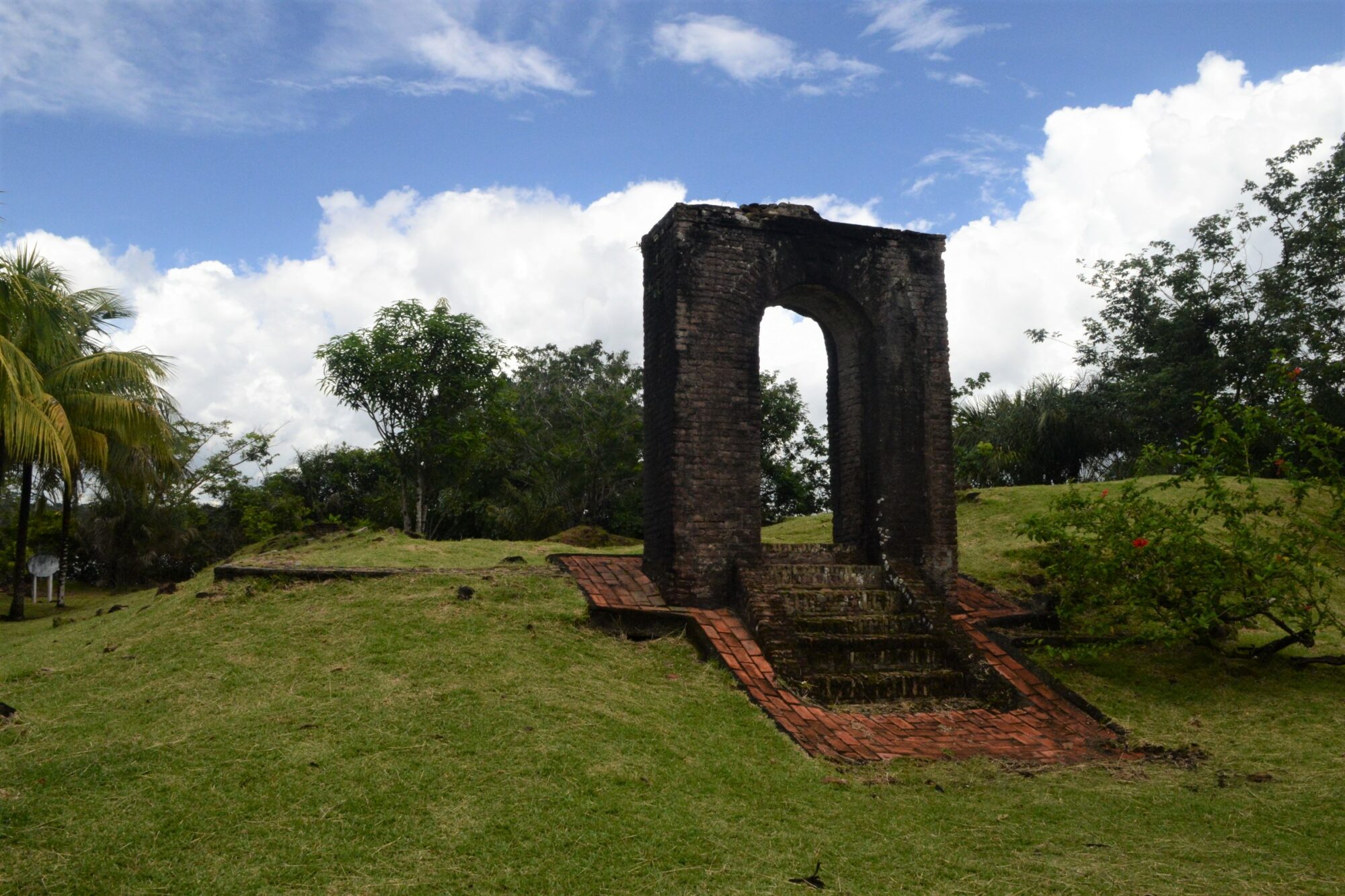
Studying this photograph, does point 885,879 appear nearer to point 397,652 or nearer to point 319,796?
point 319,796

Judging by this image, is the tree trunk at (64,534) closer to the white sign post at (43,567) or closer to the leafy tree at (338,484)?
the white sign post at (43,567)

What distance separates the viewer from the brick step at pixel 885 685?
704 cm

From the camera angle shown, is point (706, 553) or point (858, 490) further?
point (858, 490)

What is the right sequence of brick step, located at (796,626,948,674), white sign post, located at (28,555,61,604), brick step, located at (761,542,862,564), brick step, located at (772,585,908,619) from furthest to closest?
white sign post, located at (28,555,61,604), brick step, located at (761,542,862,564), brick step, located at (772,585,908,619), brick step, located at (796,626,948,674)

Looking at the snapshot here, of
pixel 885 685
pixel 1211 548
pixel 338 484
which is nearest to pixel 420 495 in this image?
pixel 338 484

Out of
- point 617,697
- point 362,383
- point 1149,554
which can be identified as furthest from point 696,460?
point 362,383

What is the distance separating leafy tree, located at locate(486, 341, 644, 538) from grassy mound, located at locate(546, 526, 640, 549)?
6.47 meters

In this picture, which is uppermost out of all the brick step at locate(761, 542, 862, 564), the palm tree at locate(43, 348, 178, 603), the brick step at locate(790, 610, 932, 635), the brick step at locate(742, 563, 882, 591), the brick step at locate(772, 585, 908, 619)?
the palm tree at locate(43, 348, 178, 603)

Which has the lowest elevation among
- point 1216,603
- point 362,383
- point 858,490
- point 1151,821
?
point 1151,821

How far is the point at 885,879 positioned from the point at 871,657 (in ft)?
11.8

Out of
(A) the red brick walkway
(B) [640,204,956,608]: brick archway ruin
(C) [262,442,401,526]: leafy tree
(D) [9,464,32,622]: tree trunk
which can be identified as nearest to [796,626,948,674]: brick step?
(A) the red brick walkway

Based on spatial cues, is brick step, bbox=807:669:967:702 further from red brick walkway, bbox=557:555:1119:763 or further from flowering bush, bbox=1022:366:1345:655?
flowering bush, bbox=1022:366:1345:655

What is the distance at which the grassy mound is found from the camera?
572 inches

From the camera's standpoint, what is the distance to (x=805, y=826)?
15.4ft
